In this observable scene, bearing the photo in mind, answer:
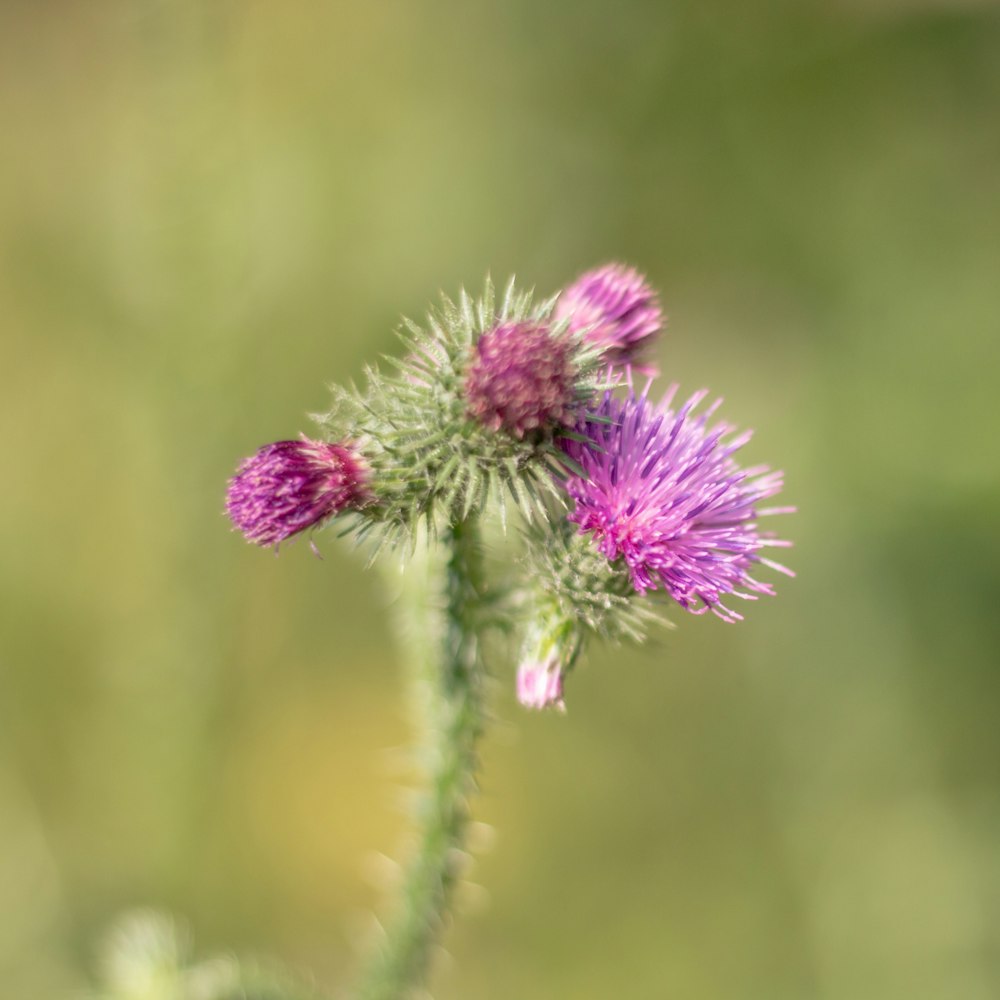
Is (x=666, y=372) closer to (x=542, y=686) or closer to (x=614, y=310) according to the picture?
(x=614, y=310)

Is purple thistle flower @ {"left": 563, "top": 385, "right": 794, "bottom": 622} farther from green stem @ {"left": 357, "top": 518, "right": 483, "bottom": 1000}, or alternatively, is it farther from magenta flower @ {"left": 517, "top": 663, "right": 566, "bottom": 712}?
green stem @ {"left": 357, "top": 518, "right": 483, "bottom": 1000}

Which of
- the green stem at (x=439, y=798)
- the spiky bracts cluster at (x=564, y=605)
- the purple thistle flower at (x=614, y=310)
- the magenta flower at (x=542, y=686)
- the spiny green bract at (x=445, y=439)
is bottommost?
the green stem at (x=439, y=798)

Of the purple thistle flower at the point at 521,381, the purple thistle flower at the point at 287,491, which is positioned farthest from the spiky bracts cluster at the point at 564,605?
the purple thistle flower at the point at 287,491

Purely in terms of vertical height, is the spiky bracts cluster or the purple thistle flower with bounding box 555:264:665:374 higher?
the purple thistle flower with bounding box 555:264:665:374

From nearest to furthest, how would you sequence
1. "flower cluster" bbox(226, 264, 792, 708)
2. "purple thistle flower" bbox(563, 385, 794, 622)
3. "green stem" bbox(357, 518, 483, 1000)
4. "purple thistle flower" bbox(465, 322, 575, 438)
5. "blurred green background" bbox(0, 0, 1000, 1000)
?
"purple thistle flower" bbox(465, 322, 575, 438) → "flower cluster" bbox(226, 264, 792, 708) → "purple thistle flower" bbox(563, 385, 794, 622) → "green stem" bbox(357, 518, 483, 1000) → "blurred green background" bbox(0, 0, 1000, 1000)

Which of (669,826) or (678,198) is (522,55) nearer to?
(678,198)

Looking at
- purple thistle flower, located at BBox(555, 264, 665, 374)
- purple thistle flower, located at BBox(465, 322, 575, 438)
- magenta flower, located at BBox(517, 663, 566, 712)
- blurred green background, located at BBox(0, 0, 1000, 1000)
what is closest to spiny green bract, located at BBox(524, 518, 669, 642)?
magenta flower, located at BBox(517, 663, 566, 712)

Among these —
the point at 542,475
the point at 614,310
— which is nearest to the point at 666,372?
the point at 614,310

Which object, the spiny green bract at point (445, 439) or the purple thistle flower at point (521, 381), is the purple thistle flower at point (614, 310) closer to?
the spiny green bract at point (445, 439)
